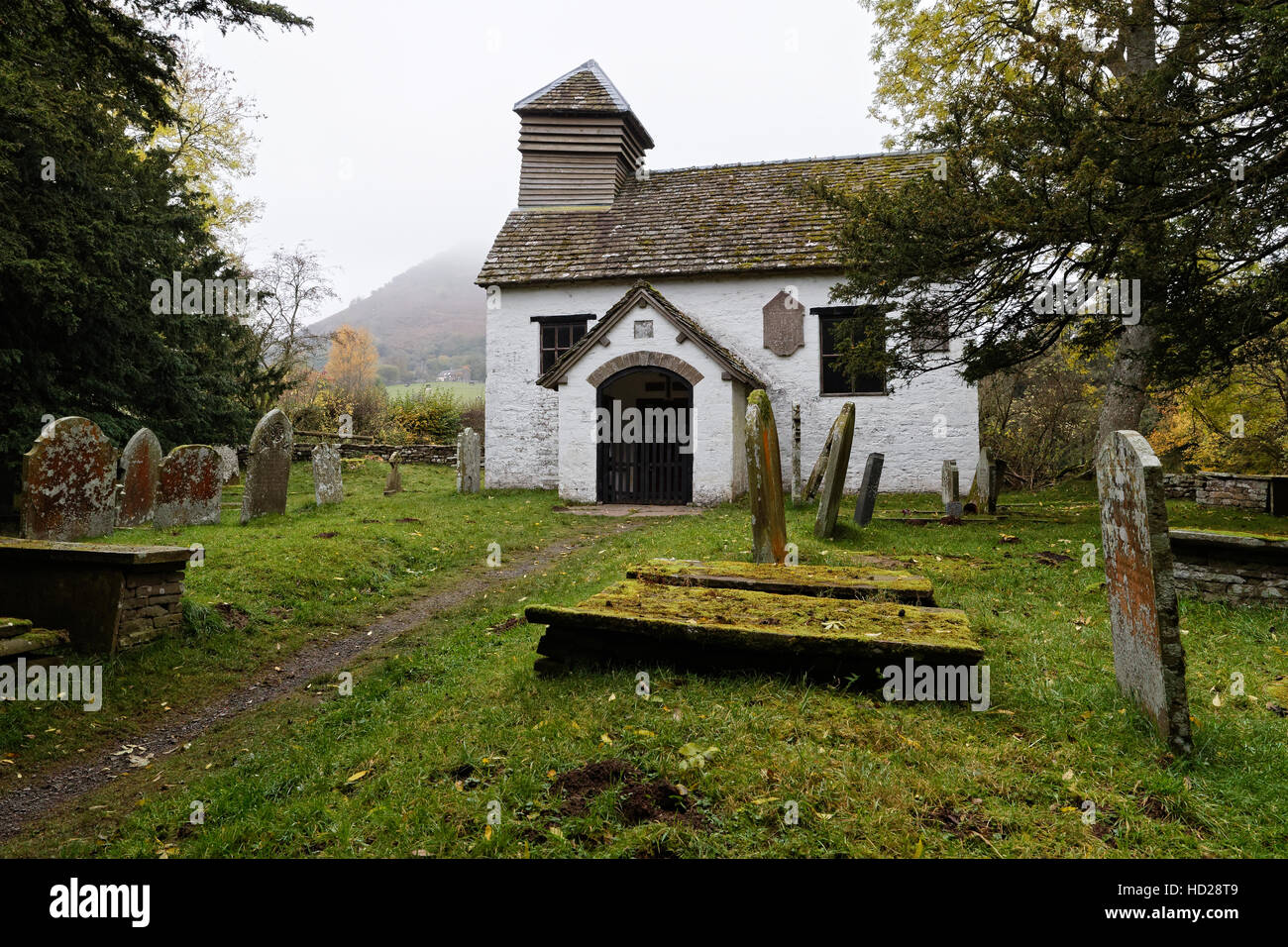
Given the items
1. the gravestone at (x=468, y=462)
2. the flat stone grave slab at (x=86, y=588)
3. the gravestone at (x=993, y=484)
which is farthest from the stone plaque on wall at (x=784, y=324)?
the flat stone grave slab at (x=86, y=588)

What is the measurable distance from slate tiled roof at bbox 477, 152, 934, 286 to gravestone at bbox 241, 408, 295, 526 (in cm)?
923

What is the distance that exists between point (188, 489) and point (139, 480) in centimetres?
110

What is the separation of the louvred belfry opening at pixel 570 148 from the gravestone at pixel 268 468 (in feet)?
41.5

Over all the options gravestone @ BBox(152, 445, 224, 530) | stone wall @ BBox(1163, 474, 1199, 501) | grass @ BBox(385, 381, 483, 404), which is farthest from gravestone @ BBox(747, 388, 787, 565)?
grass @ BBox(385, 381, 483, 404)

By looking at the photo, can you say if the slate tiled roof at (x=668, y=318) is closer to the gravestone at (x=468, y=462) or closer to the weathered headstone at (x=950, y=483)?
the gravestone at (x=468, y=462)

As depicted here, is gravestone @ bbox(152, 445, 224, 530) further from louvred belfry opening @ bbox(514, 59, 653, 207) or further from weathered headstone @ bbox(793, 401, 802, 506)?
louvred belfry opening @ bbox(514, 59, 653, 207)

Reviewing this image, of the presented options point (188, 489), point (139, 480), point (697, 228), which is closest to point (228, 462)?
point (139, 480)

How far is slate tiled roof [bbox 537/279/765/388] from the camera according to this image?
16.2 m

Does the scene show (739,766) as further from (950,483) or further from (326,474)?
(326,474)

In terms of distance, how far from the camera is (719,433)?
1625cm

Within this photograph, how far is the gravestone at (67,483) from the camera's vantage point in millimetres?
7684

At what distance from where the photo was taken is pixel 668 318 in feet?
54.3

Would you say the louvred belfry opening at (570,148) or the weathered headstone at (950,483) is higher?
the louvred belfry opening at (570,148)
